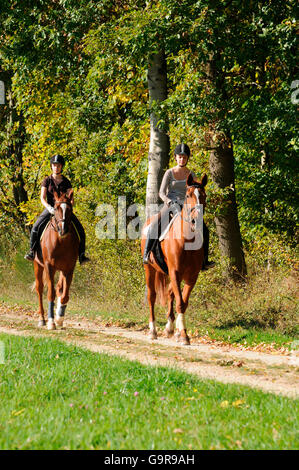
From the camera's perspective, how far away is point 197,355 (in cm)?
936

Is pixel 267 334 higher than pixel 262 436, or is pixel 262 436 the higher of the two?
pixel 262 436

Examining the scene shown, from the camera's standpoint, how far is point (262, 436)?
466 centimetres

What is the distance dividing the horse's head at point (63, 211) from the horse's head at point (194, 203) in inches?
120

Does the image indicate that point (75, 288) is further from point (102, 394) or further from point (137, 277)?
point (102, 394)

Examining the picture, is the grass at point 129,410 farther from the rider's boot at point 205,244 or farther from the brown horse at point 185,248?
the rider's boot at point 205,244

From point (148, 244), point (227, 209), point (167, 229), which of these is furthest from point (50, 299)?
point (227, 209)

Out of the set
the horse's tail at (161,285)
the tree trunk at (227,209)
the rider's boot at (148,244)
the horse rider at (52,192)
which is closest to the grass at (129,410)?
the rider's boot at (148,244)

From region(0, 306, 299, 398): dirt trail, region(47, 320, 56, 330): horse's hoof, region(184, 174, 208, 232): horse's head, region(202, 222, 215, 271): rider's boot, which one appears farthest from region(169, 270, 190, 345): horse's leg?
region(47, 320, 56, 330): horse's hoof

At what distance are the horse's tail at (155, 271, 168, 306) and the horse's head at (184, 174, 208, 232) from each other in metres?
2.44

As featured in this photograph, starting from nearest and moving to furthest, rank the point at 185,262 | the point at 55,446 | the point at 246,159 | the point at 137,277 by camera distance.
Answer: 1. the point at 55,446
2. the point at 185,262
3. the point at 246,159
4. the point at 137,277

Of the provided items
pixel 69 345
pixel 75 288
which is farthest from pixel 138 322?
pixel 75 288

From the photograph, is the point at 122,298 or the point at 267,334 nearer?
the point at 267,334

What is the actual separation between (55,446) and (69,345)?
5.27 m

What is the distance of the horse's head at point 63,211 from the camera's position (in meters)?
11.8
